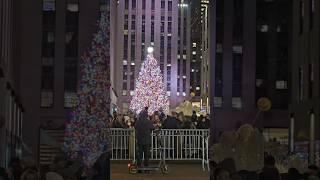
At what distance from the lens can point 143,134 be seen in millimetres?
18203

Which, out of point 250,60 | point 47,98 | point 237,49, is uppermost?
point 237,49

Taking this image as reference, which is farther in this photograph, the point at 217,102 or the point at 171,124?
the point at 217,102

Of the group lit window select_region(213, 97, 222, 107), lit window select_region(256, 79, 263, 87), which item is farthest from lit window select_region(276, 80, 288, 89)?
lit window select_region(213, 97, 222, 107)

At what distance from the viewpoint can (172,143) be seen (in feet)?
75.6

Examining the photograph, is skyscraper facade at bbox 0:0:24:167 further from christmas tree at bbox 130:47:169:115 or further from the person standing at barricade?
christmas tree at bbox 130:47:169:115

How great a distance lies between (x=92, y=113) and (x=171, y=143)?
4871mm

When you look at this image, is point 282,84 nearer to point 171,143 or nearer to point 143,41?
point 171,143

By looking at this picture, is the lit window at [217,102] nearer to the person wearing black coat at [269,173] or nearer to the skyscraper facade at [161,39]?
the person wearing black coat at [269,173]

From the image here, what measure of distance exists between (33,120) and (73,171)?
26.9 meters

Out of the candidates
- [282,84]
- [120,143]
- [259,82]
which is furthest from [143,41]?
[120,143]

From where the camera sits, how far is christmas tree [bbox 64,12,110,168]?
18359 millimetres

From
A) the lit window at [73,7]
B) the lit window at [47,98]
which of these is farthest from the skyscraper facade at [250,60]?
the lit window at [47,98]

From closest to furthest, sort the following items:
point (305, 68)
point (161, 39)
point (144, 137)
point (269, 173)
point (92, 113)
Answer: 1. point (269, 173)
2. point (144, 137)
3. point (92, 113)
4. point (305, 68)
5. point (161, 39)

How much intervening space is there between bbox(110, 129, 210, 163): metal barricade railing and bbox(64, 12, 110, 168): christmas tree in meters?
3.52
